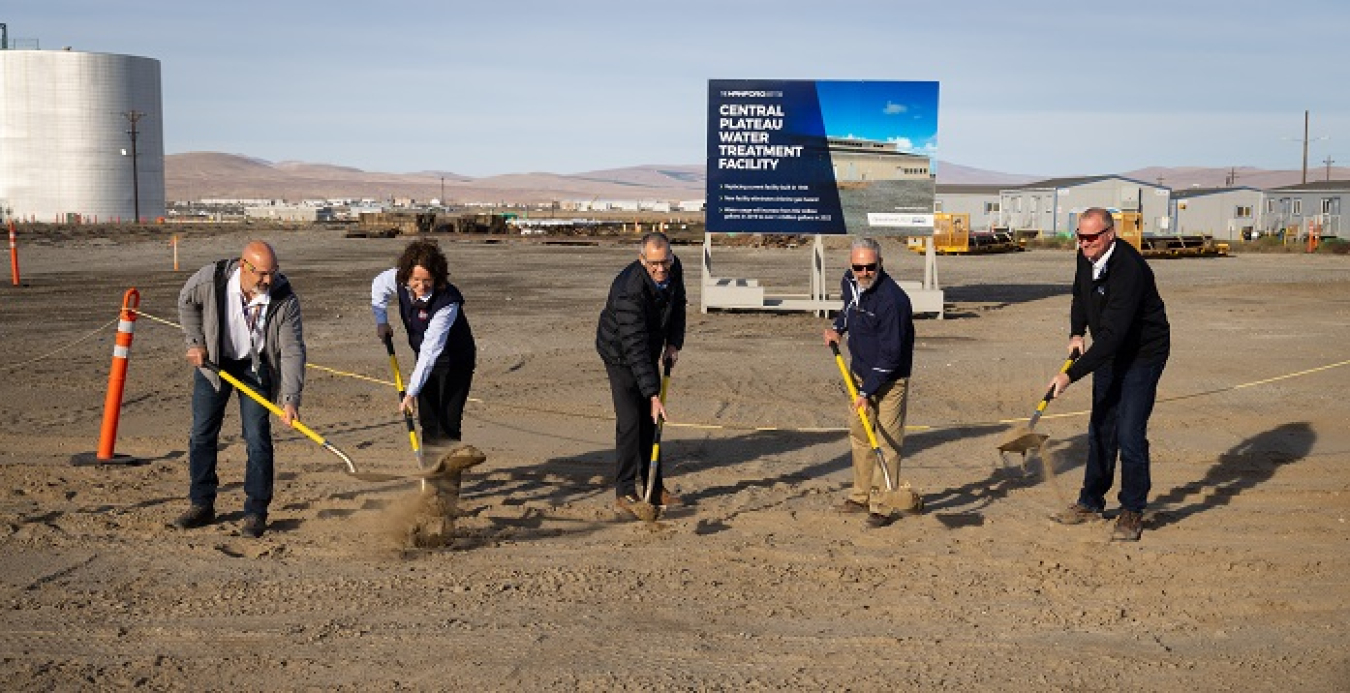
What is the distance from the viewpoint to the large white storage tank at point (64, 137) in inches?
3792

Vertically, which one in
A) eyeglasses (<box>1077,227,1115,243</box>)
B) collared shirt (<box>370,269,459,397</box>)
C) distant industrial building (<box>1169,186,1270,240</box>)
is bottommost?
collared shirt (<box>370,269,459,397</box>)

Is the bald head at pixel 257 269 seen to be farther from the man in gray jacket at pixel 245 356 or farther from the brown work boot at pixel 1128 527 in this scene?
the brown work boot at pixel 1128 527

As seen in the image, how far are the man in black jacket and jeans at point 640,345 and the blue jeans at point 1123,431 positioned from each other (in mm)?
2626

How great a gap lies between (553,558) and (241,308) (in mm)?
2332

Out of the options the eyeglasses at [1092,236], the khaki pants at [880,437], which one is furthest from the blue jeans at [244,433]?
the eyeglasses at [1092,236]

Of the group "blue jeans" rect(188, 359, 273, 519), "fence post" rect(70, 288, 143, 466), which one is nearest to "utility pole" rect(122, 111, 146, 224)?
"fence post" rect(70, 288, 143, 466)

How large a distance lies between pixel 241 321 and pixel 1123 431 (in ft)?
17.2

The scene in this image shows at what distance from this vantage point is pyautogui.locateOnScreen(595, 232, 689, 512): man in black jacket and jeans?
310 inches

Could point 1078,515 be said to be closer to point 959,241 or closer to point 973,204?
point 959,241

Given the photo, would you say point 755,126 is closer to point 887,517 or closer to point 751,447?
point 751,447

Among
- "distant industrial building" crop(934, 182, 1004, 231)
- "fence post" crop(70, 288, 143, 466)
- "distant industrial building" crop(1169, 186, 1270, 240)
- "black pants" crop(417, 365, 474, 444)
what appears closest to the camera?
"black pants" crop(417, 365, 474, 444)

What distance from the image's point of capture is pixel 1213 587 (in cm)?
667

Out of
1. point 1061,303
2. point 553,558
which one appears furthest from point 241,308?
point 1061,303

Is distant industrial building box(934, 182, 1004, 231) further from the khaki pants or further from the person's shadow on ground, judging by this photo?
the khaki pants
